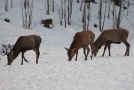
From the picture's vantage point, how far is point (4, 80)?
426 inches

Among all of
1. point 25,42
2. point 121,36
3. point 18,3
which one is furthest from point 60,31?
point 25,42

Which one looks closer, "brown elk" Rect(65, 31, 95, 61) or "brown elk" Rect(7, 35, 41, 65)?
"brown elk" Rect(7, 35, 41, 65)

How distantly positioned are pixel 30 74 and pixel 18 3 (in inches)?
1186

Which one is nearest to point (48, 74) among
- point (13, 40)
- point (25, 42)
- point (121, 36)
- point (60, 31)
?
point (25, 42)

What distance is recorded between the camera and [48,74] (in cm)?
1139

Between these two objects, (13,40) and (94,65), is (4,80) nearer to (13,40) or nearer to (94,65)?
(94,65)

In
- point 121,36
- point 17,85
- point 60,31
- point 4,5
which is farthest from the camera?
point 4,5

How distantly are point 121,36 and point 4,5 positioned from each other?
79.0 feet

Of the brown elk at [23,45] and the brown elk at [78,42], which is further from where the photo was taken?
the brown elk at [78,42]

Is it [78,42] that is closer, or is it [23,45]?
[23,45]

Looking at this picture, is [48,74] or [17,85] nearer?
[17,85]

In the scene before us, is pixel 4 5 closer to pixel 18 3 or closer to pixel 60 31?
pixel 18 3

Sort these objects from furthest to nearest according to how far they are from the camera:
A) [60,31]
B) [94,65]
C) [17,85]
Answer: [60,31] < [94,65] < [17,85]

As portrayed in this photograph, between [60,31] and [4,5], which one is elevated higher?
[4,5]
